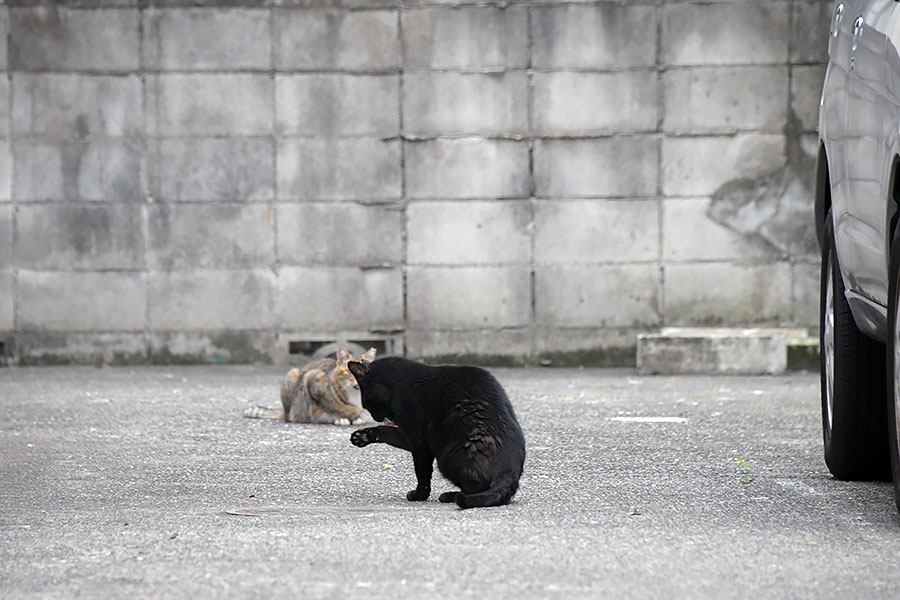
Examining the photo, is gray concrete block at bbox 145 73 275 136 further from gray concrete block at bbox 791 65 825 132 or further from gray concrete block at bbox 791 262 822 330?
gray concrete block at bbox 791 262 822 330

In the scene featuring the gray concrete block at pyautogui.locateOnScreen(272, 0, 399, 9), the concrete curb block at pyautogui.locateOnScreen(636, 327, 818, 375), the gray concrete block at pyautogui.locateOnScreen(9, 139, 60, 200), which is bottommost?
the concrete curb block at pyautogui.locateOnScreen(636, 327, 818, 375)

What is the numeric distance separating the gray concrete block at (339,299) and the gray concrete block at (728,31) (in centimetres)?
267

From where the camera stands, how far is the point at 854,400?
571 cm

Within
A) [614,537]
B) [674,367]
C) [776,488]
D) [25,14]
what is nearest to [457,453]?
[614,537]

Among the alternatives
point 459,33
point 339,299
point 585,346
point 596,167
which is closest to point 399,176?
point 339,299

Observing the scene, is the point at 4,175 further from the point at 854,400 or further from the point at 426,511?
the point at 854,400

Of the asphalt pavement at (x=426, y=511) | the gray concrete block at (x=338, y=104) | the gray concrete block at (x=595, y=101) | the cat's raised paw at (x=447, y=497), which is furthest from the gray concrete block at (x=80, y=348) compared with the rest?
the cat's raised paw at (x=447, y=497)

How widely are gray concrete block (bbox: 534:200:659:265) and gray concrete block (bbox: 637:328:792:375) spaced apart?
0.75 metres

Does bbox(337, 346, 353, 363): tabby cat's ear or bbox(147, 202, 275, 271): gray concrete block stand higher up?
bbox(147, 202, 275, 271): gray concrete block

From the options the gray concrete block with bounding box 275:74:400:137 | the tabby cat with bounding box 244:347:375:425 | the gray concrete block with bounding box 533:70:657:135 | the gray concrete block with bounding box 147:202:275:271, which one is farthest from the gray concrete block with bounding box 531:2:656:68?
the tabby cat with bounding box 244:347:375:425

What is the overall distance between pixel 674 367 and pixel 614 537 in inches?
227

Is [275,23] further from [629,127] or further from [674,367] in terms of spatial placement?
[674,367]

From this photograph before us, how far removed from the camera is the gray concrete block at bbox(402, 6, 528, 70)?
10.7 m

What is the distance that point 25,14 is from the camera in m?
10.7
